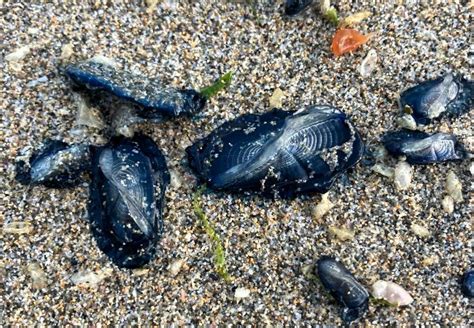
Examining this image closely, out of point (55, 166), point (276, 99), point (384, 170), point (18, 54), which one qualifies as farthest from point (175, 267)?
point (18, 54)

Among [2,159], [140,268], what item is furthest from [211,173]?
[2,159]

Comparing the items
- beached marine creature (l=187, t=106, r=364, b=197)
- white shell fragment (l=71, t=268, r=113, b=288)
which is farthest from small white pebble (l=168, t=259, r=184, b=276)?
beached marine creature (l=187, t=106, r=364, b=197)

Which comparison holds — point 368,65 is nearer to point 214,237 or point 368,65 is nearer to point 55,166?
point 214,237

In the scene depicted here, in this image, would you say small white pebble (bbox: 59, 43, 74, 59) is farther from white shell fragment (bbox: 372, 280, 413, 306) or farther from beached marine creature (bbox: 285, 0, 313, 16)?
white shell fragment (bbox: 372, 280, 413, 306)

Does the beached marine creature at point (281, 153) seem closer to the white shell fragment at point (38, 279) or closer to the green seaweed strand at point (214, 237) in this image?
the green seaweed strand at point (214, 237)

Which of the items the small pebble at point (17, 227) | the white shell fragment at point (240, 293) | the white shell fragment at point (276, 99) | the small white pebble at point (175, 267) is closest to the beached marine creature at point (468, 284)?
the white shell fragment at point (240, 293)
